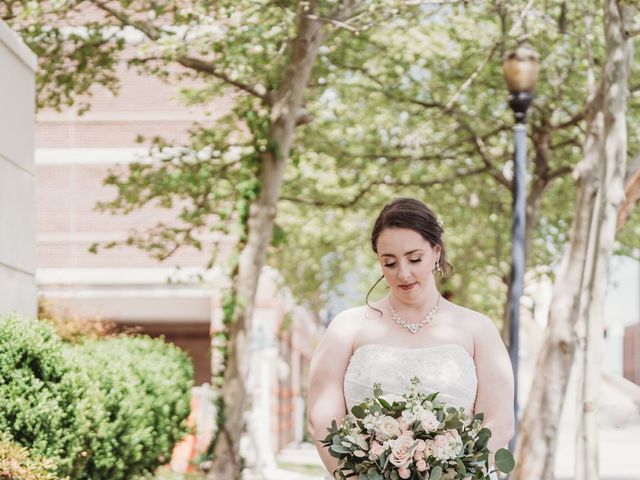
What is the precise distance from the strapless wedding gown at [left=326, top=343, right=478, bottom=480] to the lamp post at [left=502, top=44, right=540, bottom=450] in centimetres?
999

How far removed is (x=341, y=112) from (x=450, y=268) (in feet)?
52.3

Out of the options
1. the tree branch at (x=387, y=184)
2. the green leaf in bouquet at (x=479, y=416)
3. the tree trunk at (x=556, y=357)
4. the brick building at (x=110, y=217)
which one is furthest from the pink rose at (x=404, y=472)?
the brick building at (x=110, y=217)

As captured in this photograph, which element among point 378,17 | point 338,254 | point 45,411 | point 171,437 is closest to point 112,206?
point 171,437

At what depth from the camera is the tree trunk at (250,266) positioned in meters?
16.7

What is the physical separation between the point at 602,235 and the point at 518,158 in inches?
93.6

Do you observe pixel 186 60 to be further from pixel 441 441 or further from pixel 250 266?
pixel 441 441

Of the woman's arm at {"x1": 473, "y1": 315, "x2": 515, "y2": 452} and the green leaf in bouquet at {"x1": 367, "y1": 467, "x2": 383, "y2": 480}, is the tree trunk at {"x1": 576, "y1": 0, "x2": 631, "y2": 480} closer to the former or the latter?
the woman's arm at {"x1": 473, "y1": 315, "x2": 515, "y2": 452}

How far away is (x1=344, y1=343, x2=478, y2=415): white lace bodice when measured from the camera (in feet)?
19.2

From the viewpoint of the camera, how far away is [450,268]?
20.4ft

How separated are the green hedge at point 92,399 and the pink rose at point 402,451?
12.9 feet

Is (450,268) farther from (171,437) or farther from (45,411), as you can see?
(171,437)

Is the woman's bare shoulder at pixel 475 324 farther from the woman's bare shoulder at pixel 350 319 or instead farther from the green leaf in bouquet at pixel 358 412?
the green leaf in bouquet at pixel 358 412

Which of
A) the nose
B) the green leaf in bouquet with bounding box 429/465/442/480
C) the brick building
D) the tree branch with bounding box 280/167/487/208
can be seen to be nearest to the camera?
the green leaf in bouquet with bounding box 429/465/442/480

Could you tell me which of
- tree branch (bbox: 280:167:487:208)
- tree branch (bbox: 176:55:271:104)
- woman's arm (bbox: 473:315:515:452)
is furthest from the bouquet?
tree branch (bbox: 280:167:487:208)
